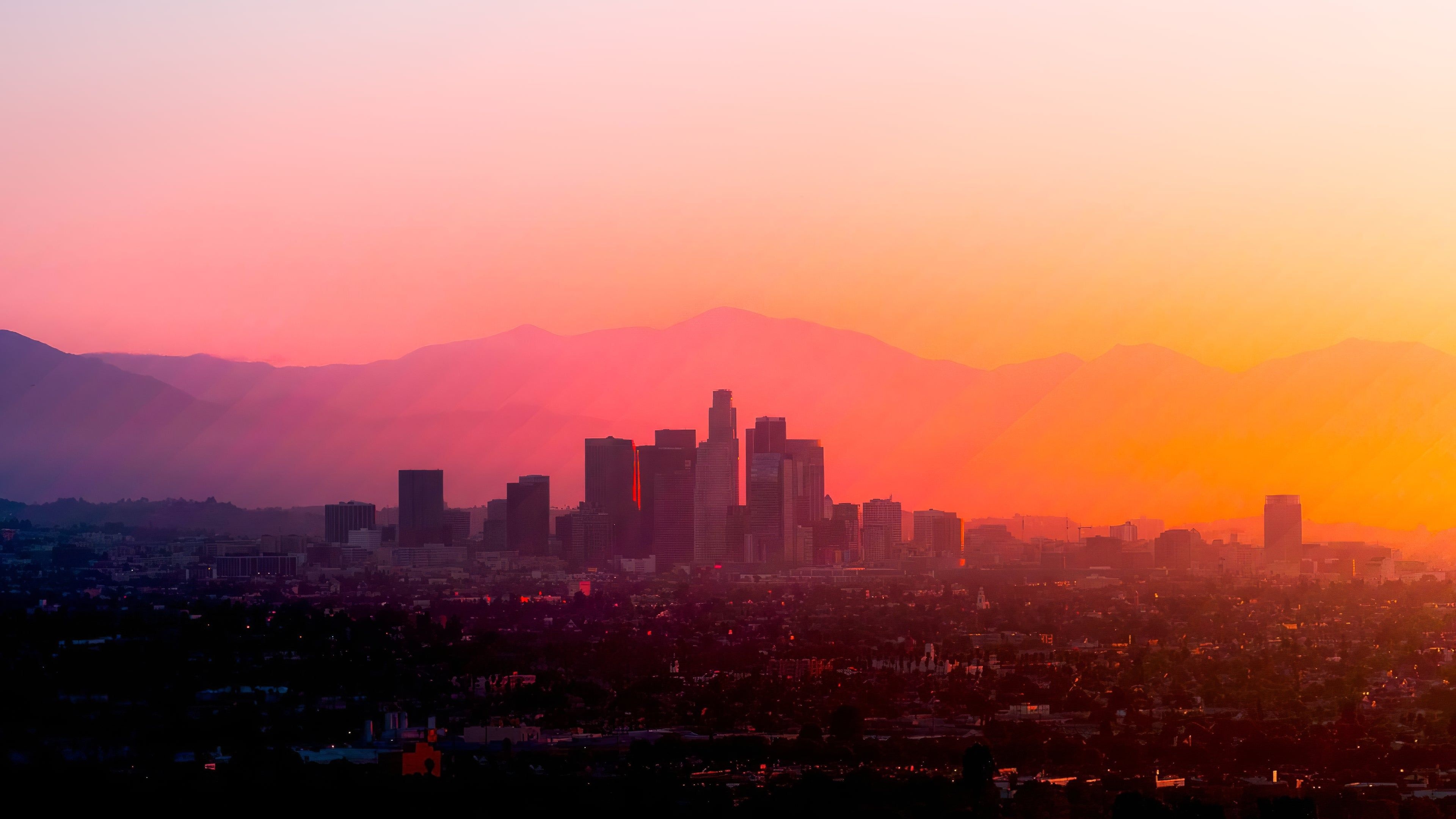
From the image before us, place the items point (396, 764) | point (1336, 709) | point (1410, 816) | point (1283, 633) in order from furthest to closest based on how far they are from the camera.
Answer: point (1283, 633) → point (1336, 709) → point (396, 764) → point (1410, 816)

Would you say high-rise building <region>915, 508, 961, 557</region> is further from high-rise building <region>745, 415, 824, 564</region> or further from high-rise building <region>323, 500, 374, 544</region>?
high-rise building <region>323, 500, 374, 544</region>

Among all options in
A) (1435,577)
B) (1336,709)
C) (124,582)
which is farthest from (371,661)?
(1435,577)

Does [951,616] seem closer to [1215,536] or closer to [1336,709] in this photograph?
[1336,709]

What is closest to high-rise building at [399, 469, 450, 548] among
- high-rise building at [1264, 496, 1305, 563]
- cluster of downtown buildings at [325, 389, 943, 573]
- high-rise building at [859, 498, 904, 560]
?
cluster of downtown buildings at [325, 389, 943, 573]

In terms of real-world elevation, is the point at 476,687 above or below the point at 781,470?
below

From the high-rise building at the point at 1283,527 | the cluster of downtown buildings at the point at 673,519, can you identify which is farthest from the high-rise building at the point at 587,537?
the high-rise building at the point at 1283,527

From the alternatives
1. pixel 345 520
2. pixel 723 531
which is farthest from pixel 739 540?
pixel 345 520
